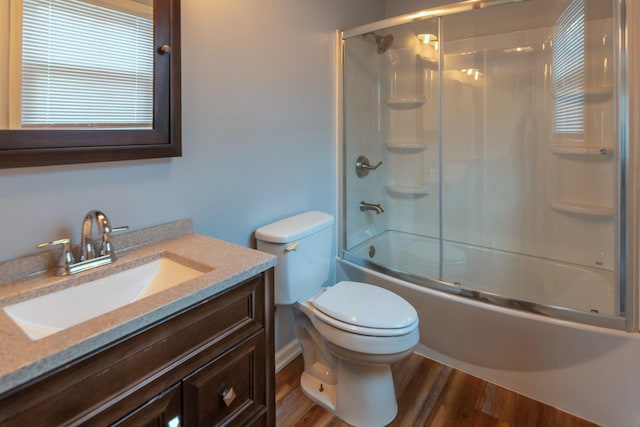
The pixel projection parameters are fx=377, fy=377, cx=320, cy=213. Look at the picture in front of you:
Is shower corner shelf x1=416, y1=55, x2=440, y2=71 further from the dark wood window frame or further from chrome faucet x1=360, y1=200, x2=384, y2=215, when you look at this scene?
the dark wood window frame

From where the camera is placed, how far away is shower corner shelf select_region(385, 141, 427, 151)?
2.57 metres

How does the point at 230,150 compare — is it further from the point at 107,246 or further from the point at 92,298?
the point at 92,298

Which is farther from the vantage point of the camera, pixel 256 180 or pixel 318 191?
pixel 318 191

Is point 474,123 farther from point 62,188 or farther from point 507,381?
point 62,188

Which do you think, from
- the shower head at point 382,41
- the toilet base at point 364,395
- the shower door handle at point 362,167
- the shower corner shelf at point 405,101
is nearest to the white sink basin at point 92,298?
the toilet base at point 364,395

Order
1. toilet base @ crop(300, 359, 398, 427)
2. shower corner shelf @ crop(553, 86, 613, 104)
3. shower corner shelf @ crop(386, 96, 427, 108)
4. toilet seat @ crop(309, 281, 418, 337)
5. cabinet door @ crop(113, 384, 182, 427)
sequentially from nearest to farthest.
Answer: cabinet door @ crop(113, 384, 182, 427) < toilet seat @ crop(309, 281, 418, 337) < toilet base @ crop(300, 359, 398, 427) < shower corner shelf @ crop(553, 86, 613, 104) < shower corner shelf @ crop(386, 96, 427, 108)

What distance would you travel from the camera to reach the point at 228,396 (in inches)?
41.7

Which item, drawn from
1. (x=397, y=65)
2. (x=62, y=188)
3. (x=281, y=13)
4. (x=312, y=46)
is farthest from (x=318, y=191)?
(x=62, y=188)

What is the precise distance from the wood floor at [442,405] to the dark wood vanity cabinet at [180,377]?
531 mm

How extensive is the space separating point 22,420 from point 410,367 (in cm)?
174

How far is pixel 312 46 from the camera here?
2000 millimetres

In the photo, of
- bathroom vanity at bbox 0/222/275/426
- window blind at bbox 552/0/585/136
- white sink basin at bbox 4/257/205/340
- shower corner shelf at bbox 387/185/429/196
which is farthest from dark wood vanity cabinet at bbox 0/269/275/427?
window blind at bbox 552/0/585/136

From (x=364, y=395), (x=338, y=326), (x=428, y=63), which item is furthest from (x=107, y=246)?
(x=428, y=63)

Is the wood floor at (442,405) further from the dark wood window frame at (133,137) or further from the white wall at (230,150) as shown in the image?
the dark wood window frame at (133,137)
